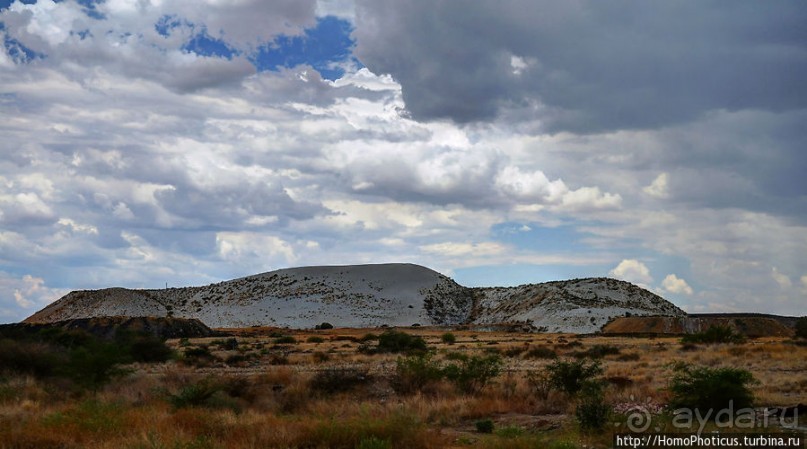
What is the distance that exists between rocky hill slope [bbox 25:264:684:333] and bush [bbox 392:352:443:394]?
3214 inches

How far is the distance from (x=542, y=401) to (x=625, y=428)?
5352mm

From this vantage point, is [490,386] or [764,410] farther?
[490,386]

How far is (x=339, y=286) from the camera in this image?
155 meters

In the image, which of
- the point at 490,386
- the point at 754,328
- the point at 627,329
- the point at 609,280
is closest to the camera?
the point at 490,386

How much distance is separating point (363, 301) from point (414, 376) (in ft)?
402

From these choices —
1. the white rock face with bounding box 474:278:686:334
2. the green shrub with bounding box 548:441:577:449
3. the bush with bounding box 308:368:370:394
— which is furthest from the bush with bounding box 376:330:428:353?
the white rock face with bounding box 474:278:686:334

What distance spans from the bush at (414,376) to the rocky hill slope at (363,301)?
81.6 meters

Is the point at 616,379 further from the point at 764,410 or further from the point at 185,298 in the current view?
the point at 185,298

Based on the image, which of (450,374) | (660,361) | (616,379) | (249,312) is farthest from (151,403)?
(249,312)

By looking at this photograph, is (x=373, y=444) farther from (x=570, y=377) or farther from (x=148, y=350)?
(x=148, y=350)

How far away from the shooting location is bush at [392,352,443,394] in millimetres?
21948

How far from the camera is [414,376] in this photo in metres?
22.5

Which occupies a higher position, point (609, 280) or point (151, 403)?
point (609, 280)

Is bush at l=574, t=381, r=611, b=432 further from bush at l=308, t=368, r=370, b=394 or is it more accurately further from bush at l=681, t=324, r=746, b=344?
bush at l=681, t=324, r=746, b=344
